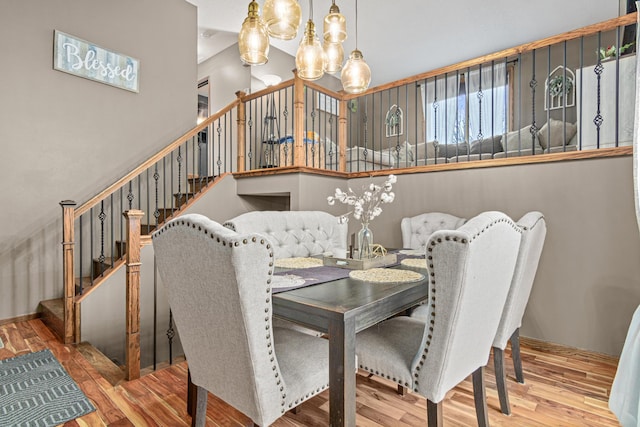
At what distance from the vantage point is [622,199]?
2.29m

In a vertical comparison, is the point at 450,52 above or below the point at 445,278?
above

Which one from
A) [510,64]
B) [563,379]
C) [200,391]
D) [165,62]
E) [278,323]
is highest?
[510,64]

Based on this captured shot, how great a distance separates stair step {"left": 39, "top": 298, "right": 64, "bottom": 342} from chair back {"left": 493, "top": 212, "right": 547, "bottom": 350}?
3214 millimetres

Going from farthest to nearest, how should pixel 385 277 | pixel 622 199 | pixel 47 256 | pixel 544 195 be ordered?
pixel 47 256 → pixel 544 195 → pixel 622 199 → pixel 385 277

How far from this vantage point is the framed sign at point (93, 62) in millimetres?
3484

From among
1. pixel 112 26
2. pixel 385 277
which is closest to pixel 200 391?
pixel 385 277

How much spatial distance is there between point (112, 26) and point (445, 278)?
15.2 ft

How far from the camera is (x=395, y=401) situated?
6.15 feet

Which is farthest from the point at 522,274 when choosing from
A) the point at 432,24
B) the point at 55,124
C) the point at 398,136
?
the point at 432,24

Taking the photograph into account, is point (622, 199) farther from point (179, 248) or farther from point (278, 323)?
point (179, 248)

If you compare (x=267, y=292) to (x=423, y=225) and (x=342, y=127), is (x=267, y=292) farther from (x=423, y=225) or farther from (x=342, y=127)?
(x=342, y=127)

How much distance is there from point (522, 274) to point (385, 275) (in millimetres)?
695

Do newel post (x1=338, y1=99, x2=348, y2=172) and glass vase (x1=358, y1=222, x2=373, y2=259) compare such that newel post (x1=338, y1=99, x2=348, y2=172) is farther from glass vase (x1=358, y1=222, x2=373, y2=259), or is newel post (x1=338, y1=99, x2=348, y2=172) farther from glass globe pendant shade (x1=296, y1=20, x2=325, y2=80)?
glass vase (x1=358, y1=222, x2=373, y2=259)

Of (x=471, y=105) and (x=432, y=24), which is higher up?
(x=432, y=24)
